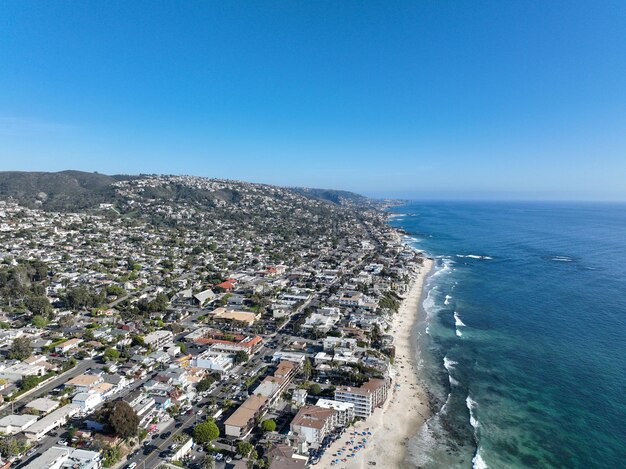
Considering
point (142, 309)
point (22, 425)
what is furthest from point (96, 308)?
point (22, 425)

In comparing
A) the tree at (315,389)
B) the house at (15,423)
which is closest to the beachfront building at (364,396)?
the tree at (315,389)

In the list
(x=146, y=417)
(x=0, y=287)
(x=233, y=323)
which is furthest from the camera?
(x=0, y=287)

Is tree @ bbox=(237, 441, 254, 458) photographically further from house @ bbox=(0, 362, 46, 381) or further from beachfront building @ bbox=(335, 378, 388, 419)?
house @ bbox=(0, 362, 46, 381)

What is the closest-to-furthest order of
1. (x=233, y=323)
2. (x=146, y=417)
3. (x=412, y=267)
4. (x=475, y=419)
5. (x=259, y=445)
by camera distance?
(x=259, y=445), (x=146, y=417), (x=475, y=419), (x=233, y=323), (x=412, y=267)

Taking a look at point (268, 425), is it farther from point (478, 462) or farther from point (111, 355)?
point (111, 355)

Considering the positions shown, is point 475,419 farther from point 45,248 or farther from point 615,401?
point 45,248

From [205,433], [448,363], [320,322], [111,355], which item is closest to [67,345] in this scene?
[111,355]
